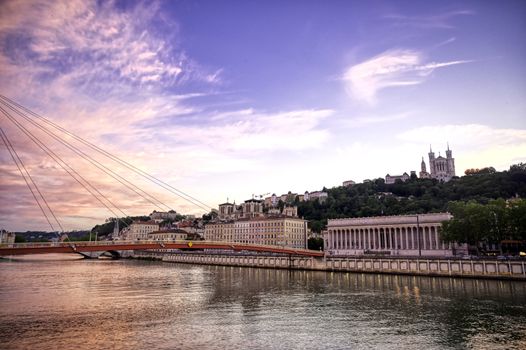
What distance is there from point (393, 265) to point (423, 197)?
210 feet

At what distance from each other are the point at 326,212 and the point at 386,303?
93.6 m

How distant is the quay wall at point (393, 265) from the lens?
4250cm

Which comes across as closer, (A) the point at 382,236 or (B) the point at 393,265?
(B) the point at 393,265

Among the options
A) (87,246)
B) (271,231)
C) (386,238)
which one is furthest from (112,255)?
(87,246)

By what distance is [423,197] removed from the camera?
11000 cm

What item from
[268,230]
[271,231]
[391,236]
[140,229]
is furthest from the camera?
[140,229]

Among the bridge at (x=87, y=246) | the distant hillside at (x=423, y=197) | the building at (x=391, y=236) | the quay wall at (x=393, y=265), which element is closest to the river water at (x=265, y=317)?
the bridge at (x=87, y=246)

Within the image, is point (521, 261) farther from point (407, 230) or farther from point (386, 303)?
point (407, 230)

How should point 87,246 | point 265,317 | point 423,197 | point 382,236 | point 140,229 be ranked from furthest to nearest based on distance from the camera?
point 140,229 < point 423,197 < point 382,236 < point 87,246 < point 265,317

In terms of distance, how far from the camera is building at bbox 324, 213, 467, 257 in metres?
69.1

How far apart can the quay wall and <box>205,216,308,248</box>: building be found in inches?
750

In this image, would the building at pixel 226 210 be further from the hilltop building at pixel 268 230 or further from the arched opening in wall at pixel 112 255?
the arched opening in wall at pixel 112 255

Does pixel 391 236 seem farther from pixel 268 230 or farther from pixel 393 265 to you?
pixel 268 230

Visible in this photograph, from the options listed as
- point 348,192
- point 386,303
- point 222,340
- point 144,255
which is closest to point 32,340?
point 222,340
